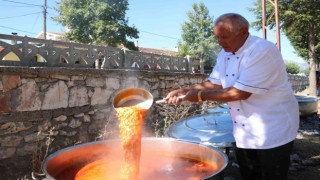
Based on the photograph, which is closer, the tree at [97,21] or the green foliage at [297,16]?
the green foliage at [297,16]

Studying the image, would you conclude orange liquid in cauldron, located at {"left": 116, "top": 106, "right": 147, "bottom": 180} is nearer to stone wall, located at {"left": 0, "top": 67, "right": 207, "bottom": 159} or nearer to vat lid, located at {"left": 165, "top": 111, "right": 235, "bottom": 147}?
vat lid, located at {"left": 165, "top": 111, "right": 235, "bottom": 147}

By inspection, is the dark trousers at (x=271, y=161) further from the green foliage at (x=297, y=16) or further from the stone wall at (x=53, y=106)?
the green foliage at (x=297, y=16)

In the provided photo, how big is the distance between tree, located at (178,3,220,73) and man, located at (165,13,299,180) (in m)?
33.8

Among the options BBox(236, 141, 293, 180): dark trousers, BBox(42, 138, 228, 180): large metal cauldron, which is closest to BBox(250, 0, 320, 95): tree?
BBox(236, 141, 293, 180): dark trousers

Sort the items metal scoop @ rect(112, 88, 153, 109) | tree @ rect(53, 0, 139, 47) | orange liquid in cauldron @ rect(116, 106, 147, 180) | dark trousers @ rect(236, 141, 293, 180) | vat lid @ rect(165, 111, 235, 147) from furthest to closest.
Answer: tree @ rect(53, 0, 139, 47), vat lid @ rect(165, 111, 235, 147), metal scoop @ rect(112, 88, 153, 109), dark trousers @ rect(236, 141, 293, 180), orange liquid in cauldron @ rect(116, 106, 147, 180)

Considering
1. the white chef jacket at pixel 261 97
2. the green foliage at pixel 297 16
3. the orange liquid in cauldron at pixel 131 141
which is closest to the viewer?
the orange liquid in cauldron at pixel 131 141

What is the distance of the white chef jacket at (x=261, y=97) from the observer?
215 cm

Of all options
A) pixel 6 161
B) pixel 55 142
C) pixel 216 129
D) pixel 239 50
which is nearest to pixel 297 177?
pixel 216 129

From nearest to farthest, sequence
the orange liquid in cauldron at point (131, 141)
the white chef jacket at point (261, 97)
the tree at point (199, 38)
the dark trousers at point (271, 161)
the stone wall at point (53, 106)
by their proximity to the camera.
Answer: the orange liquid in cauldron at point (131, 141) → the white chef jacket at point (261, 97) → the dark trousers at point (271, 161) → the stone wall at point (53, 106) → the tree at point (199, 38)

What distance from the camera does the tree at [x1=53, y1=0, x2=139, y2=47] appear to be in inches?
893

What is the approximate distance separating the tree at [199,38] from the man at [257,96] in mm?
33822

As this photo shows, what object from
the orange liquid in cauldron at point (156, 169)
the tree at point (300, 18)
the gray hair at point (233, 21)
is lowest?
the orange liquid in cauldron at point (156, 169)

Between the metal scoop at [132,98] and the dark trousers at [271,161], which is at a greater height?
the metal scoop at [132,98]

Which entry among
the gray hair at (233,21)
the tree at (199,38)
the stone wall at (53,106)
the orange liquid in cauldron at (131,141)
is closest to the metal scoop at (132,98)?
the orange liquid in cauldron at (131,141)
